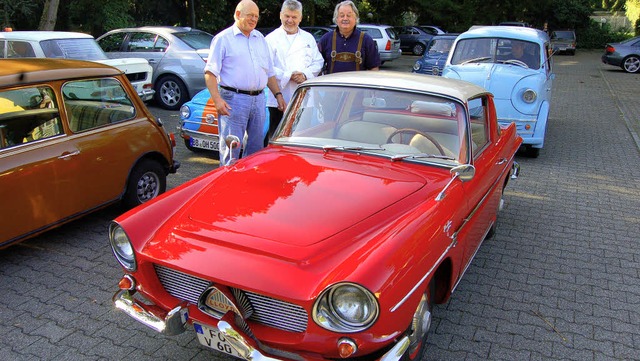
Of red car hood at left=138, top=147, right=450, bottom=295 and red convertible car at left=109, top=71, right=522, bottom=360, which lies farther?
red car hood at left=138, top=147, right=450, bottom=295

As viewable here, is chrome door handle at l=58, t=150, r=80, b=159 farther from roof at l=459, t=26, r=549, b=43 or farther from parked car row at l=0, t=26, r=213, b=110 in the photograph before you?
roof at l=459, t=26, r=549, b=43

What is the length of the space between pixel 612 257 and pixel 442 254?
2529 mm

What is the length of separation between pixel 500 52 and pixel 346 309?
7.04 meters

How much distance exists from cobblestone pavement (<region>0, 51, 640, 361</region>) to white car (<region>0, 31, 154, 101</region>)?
381 cm

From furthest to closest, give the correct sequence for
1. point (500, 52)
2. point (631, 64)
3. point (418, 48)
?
point (418, 48) < point (631, 64) < point (500, 52)

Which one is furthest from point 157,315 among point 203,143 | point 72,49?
point 72,49

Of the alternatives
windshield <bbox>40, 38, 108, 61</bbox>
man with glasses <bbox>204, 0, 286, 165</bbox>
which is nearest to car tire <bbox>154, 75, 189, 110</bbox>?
windshield <bbox>40, 38, 108, 61</bbox>

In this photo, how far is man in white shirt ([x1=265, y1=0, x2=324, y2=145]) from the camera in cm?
559

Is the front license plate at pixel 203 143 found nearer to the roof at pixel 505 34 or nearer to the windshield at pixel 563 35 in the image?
the roof at pixel 505 34

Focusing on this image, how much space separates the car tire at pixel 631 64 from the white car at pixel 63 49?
62.4 feet

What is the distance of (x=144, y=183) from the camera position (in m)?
5.04

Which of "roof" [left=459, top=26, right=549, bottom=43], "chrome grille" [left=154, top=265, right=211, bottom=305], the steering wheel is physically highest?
"roof" [left=459, top=26, right=549, bottom=43]

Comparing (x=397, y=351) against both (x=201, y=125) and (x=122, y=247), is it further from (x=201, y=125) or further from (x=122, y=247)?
(x=201, y=125)

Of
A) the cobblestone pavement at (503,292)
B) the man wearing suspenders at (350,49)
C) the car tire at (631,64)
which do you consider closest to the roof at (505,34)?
the cobblestone pavement at (503,292)
